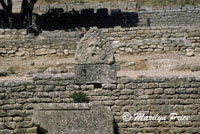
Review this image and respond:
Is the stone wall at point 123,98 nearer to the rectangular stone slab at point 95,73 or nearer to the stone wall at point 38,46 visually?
the rectangular stone slab at point 95,73

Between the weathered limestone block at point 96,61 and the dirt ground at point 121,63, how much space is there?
2.69 meters

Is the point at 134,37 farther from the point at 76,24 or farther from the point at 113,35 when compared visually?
the point at 76,24

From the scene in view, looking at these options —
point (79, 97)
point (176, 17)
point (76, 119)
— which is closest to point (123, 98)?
point (79, 97)

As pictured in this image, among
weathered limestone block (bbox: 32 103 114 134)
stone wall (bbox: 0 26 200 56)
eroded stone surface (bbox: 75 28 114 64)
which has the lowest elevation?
weathered limestone block (bbox: 32 103 114 134)

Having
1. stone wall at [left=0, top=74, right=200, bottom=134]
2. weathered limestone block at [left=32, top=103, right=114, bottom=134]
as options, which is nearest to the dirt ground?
stone wall at [left=0, top=74, right=200, bottom=134]

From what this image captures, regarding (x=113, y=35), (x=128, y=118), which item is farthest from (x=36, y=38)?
(x=128, y=118)

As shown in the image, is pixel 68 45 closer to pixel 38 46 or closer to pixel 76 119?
pixel 38 46

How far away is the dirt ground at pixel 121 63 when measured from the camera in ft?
34.3

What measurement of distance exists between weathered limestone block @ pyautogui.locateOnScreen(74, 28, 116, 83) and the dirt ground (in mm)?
2686

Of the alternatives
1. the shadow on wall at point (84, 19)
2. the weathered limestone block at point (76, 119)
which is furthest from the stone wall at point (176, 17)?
the weathered limestone block at point (76, 119)

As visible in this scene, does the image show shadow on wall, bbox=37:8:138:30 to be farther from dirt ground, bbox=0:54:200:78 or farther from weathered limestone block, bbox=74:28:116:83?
weathered limestone block, bbox=74:28:116:83

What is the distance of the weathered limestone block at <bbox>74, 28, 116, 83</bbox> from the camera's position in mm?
7582

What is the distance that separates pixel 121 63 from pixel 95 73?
142 inches

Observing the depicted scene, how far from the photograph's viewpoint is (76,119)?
24.3 ft
